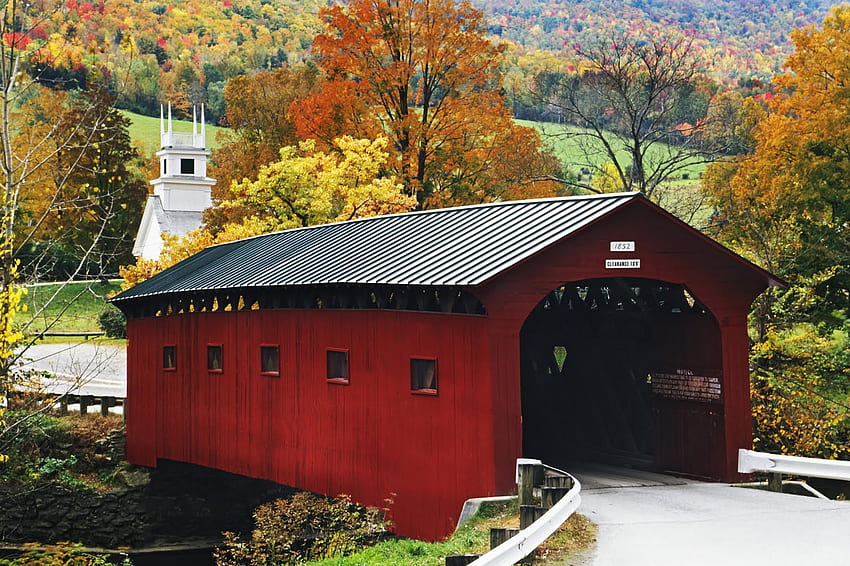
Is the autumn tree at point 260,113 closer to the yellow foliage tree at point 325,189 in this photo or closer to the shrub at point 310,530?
the yellow foliage tree at point 325,189

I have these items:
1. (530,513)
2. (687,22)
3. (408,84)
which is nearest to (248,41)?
(687,22)

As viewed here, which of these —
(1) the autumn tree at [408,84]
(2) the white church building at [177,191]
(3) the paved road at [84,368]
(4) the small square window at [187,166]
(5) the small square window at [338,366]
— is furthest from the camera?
(4) the small square window at [187,166]

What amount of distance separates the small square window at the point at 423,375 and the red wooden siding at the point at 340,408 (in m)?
0.11

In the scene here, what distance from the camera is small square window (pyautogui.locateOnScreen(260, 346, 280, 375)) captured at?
63.9 feet

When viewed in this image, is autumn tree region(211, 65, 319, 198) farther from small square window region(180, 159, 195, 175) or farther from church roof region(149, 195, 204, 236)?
small square window region(180, 159, 195, 175)

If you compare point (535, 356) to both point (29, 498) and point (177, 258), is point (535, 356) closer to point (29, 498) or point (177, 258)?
point (29, 498)

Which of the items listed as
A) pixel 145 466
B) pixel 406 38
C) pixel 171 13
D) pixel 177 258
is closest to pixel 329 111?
pixel 406 38

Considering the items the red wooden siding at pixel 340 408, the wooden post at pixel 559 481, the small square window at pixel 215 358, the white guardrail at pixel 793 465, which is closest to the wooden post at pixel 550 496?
the wooden post at pixel 559 481

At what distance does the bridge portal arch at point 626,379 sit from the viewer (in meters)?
16.9

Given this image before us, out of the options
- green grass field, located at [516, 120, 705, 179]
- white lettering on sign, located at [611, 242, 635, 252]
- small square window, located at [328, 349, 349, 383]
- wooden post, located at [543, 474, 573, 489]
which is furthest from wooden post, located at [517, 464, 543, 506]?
green grass field, located at [516, 120, 705, 179]

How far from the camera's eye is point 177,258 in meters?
33.5

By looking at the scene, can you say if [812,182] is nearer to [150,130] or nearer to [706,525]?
[706,525]

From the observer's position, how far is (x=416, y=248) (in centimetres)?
1694

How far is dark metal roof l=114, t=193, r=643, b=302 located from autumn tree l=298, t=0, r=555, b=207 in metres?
12.5
